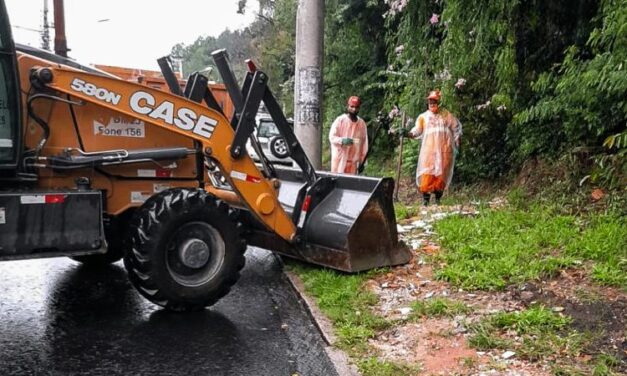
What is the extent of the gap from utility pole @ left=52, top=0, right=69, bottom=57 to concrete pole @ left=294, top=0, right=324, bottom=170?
392 inches

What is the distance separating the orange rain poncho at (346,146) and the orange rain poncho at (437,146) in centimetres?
115

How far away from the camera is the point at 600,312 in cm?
457

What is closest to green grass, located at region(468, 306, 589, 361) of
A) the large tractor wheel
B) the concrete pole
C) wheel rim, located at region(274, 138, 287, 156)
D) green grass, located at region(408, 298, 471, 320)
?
green grass, located at region(408, 298, 471, 320)

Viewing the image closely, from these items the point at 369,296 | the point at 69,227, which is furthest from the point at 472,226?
the point at 69,227

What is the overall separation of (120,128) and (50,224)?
102cm

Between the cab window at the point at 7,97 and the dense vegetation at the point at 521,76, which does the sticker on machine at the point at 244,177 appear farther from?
the dense vegetation at the point at 521,76

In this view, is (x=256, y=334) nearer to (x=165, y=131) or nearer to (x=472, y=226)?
(x=165, y=131)

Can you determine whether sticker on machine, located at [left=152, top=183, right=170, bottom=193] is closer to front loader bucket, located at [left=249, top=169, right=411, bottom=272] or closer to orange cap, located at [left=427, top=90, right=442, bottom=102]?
front loader bucket, located at [left=249, top=169, right=411, bottom=272]

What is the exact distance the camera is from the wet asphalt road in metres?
4.26

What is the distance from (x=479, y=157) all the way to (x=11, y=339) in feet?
26.2

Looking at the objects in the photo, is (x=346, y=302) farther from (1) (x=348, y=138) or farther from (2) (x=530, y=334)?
(1) (x=348, y=138)

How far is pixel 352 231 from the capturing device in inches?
234

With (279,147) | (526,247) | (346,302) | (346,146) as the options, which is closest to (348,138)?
(346,146)

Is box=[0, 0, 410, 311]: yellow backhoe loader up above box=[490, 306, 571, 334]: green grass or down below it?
above
